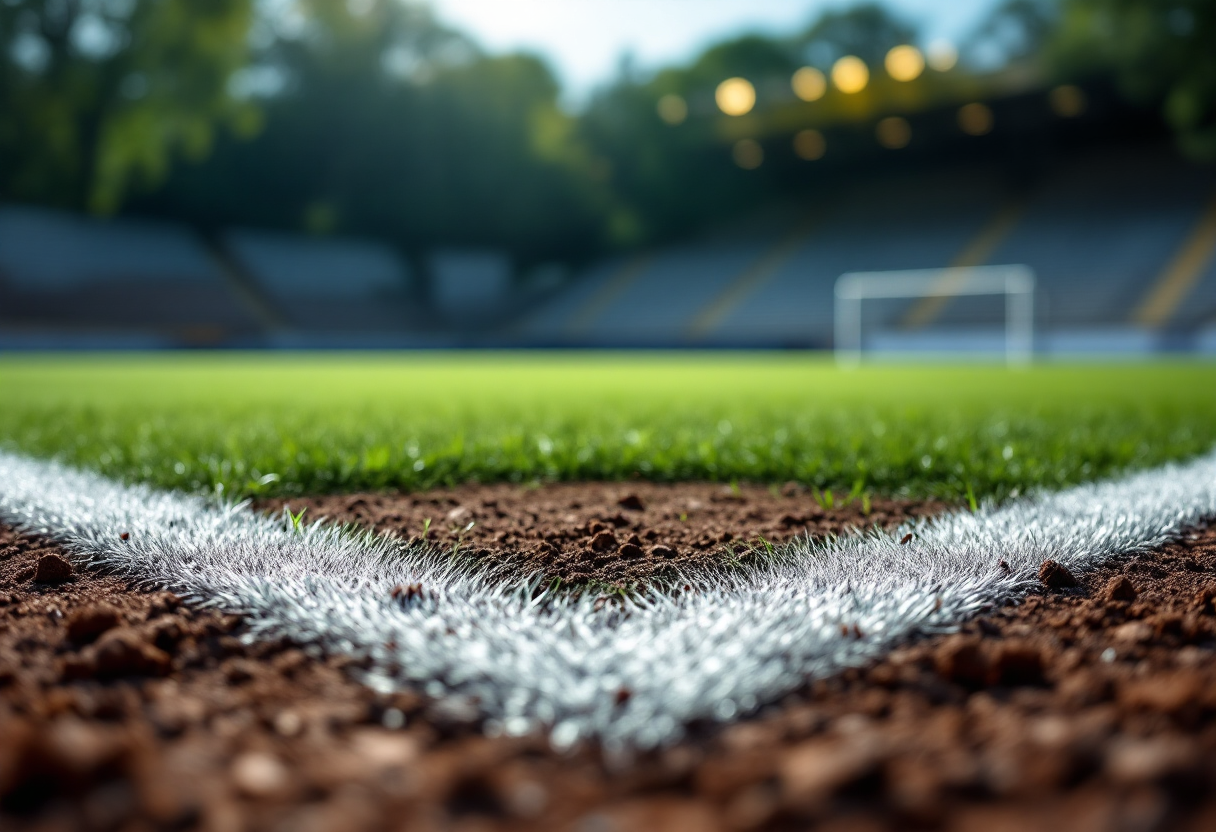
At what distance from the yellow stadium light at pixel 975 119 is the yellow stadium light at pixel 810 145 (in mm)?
4776

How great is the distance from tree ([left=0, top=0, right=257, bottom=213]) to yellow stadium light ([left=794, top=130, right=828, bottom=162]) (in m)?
18.8

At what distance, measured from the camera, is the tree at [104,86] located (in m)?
27.9

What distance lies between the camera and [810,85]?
2848 cm

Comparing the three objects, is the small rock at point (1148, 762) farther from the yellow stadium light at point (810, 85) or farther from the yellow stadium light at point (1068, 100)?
the yellow stadium light at point (1068, 100)

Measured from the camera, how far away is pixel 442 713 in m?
1.21

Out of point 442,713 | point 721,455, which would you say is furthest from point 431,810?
point 721,455

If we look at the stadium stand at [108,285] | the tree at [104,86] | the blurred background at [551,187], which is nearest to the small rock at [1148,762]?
the blurred background at [551,187]

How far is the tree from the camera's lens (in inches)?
1099

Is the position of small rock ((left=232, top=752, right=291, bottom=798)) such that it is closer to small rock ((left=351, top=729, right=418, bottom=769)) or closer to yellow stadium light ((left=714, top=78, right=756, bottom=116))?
small rock ((left=351, top=729, right=418, bottom=769))

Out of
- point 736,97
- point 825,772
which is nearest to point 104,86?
point 736,97

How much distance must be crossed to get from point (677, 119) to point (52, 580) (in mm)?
34582

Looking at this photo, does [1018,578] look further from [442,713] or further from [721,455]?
[721,455]

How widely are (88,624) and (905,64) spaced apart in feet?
92.4

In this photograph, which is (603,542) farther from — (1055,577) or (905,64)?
(905,64)
